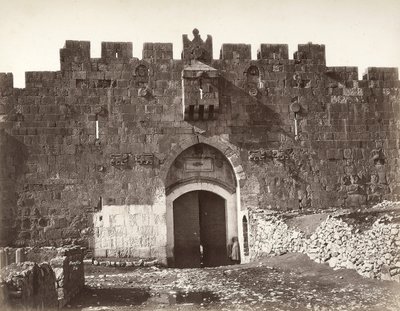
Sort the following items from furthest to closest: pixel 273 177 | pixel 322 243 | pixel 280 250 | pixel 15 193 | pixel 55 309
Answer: pixel 273 177
pixel 15 193
pixel 280 250
pixel 322 243
pixel 55 309

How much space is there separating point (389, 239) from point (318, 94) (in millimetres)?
8174

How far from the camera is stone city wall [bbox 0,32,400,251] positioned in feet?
49.1

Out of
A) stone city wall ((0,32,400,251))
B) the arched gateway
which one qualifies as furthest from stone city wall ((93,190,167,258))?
the arched gateway

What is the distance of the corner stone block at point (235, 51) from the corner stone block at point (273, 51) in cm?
39

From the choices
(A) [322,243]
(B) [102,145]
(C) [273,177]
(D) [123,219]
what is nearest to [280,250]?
(A) [322,243]

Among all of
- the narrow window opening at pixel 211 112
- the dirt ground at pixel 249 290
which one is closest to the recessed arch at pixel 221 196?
the narrow window opening at pixel 211 112

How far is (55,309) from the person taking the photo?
7.97 meters

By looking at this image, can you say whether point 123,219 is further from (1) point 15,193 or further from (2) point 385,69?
(2) point 385,69

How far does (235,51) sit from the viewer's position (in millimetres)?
16219

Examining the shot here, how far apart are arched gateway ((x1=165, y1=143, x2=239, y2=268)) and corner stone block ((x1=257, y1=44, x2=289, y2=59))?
331 centimetres

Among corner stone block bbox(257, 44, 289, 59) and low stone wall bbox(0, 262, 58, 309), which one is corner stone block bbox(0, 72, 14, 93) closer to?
corner stone block bbox(257, 44, 289, 59)

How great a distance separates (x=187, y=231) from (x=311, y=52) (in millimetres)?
6661

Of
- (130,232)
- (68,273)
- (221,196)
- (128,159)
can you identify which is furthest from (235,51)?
(68,273)

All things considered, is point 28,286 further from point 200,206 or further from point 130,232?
point 200,206
